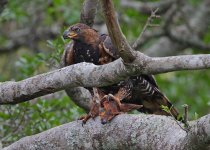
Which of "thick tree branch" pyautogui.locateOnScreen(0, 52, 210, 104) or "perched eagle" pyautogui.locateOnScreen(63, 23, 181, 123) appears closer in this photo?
"thick tree branch" pyautogui.locateOnScreen(0, 52, 210, 104)

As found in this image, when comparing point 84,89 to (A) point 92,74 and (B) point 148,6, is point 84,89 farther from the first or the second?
(B) point 148,6

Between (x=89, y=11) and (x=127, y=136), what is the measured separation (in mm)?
1356

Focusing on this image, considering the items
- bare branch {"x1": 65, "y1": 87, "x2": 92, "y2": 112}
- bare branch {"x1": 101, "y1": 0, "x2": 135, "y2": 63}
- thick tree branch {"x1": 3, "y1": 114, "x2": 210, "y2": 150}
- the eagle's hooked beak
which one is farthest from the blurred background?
bare branch {"x1": 101, "y1": 0, "x2": 135, "y2": 63}

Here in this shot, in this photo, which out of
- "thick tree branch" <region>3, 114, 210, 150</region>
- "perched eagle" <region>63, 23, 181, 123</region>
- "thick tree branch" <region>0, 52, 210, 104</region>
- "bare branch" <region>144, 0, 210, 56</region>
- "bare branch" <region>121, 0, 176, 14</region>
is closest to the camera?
"thick tree branch" <region>3, 114, 210, 150</region>

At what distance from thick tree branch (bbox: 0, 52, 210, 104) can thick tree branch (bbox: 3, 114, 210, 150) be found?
1.11 feet

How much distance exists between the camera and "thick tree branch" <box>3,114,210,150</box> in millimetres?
3513

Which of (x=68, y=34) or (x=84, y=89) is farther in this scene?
(x=68, y=34)

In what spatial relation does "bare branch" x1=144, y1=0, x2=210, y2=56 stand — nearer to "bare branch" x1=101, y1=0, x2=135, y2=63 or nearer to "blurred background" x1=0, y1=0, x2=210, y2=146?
"blurred background" x1=0, y1=0, x2=210, y2=146

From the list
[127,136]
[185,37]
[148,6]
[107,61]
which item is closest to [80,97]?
[107,61]

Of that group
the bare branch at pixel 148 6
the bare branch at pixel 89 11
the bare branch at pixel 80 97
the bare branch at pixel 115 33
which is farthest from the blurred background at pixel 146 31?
the bare branch at pixel 115 33

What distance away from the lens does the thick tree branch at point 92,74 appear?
3629 mm

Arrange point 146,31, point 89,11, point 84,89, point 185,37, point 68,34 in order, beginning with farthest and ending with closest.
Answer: point 146,31
point 185,37
point 68,34
point 84,89
point 89,11

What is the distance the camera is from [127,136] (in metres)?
4.25

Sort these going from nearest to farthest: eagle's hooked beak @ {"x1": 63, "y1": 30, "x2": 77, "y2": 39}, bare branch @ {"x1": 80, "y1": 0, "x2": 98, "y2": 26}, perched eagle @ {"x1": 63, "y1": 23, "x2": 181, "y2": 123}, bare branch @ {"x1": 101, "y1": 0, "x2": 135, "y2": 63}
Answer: bare branch @ {"x1": 101, "y1": 0, "x2": 135, "y2": 63} < bare branch @ {"x1": 80, "y1": 0, "x2": 98, "y2": 26} < perched eagle @ {"x1": 63, "y1": 23, "x2": 181, "y2": 123} < eagle's hooked beak @ {"x1": 63, "y1": 30, "x2": 77, "y2": 39}
